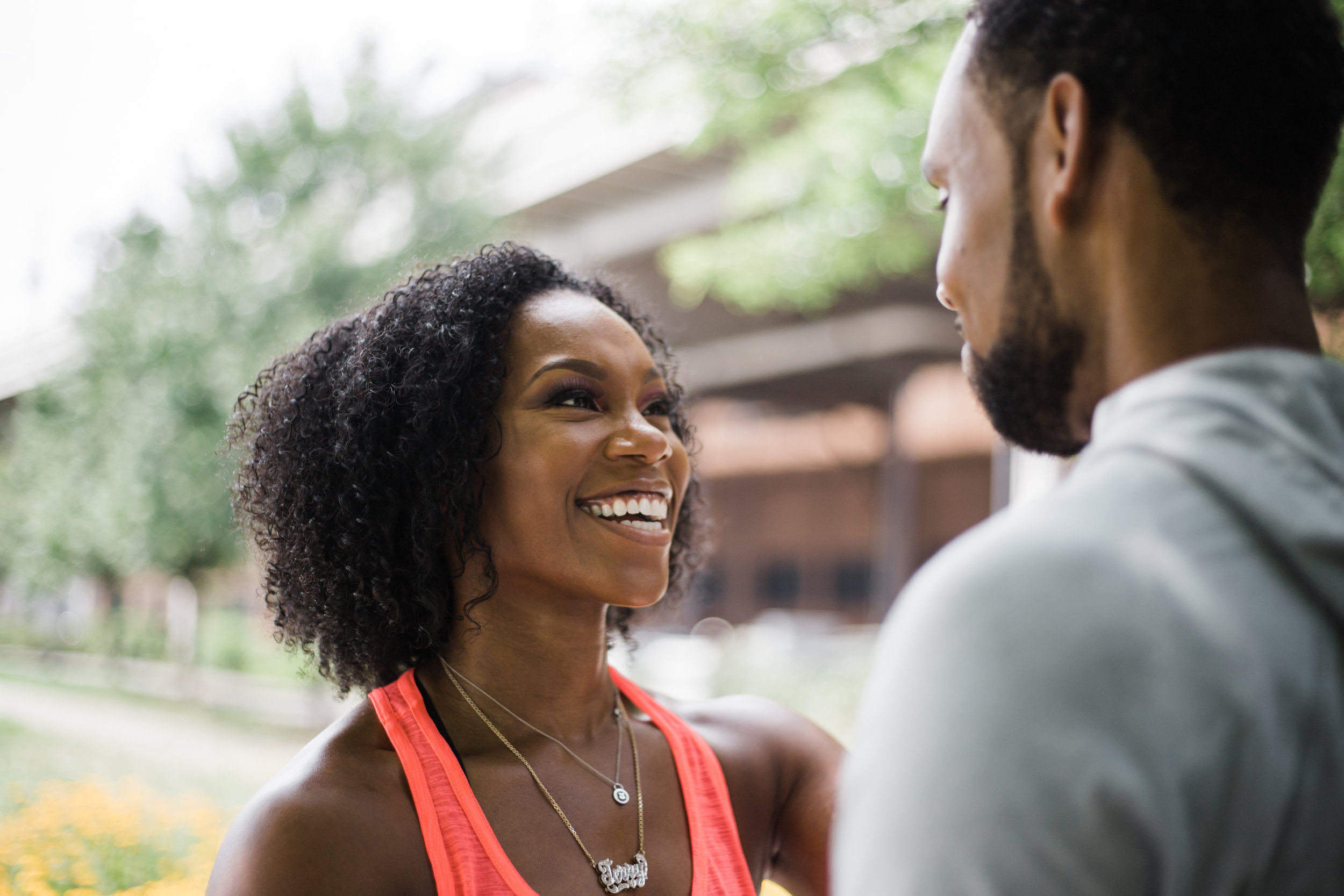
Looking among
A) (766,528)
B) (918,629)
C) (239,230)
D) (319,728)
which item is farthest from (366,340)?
(766,528)

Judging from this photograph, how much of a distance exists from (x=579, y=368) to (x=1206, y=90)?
1.31 m

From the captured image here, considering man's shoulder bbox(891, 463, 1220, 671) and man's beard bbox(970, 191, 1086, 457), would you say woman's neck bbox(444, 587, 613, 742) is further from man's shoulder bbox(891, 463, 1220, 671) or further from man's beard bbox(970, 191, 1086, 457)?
man's shoulder bbox(891, 463, 1220, 671)

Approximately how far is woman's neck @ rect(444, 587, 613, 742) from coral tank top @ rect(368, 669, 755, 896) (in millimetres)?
137

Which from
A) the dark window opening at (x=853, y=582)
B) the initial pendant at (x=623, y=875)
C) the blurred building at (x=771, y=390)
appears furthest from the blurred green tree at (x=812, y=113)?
the dark window opening at (x=853, y=582)

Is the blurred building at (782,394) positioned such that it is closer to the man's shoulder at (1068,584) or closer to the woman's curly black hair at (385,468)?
the woman's curly black hair at (385,468)

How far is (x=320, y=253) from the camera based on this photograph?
9.65m

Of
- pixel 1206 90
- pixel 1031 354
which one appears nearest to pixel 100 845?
pixel 1031 354

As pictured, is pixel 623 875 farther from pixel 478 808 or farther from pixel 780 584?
pixel 780 584

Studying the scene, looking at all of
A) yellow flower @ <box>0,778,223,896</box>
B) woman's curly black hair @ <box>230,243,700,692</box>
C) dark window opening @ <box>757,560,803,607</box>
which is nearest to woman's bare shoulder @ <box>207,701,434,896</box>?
woman's curly black hair @ <box>230,243,700,692</box>

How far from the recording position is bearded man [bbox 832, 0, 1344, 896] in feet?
2.50

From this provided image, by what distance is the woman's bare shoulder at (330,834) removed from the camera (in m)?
1.59

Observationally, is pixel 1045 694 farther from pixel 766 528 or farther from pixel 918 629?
pixel 766 528

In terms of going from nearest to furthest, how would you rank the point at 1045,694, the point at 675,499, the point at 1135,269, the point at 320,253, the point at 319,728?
the point at 1045,694 < the point at 1135,269 < the point at 675,499 < the point at 319,728 < the point at 320,253

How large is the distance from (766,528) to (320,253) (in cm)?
1943
